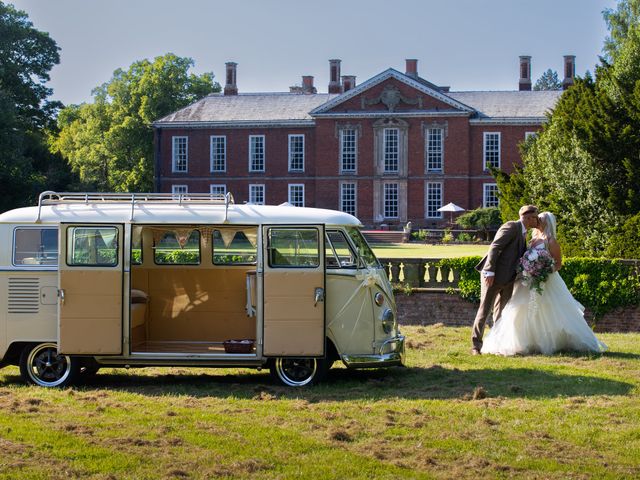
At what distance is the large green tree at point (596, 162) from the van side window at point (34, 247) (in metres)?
14.1

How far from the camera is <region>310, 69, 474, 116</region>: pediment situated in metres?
61.6

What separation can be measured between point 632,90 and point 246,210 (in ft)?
52.1

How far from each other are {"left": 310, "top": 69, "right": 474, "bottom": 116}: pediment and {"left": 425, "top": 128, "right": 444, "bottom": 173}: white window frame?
4.51 feet

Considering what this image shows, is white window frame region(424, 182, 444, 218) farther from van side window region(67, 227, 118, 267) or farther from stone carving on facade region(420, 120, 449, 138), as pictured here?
van side window region(67, 227, 118, 267)

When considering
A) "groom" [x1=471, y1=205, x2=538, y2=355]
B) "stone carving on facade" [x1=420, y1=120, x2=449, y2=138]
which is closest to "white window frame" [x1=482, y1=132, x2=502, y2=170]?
"stone carving on facade" [x1=420, y1=120, x2=449, y2=138]

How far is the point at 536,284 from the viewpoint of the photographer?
44.9 ft

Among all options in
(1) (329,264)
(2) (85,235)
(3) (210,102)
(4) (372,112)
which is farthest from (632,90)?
(3) (210,102)

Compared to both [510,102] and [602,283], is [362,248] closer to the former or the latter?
[602,283]

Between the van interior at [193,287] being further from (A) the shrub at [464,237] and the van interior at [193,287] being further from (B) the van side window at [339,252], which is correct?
(A) the shrub at [464,237]

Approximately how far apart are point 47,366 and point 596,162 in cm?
1600

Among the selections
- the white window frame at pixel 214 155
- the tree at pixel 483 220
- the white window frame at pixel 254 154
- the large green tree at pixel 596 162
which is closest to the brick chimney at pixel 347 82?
the white window frame at pixel 254 154

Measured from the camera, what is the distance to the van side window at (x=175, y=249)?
1270cm

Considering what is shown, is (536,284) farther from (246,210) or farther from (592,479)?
(592,479)

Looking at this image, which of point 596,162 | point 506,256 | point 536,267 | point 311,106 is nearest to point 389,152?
point 311,106
